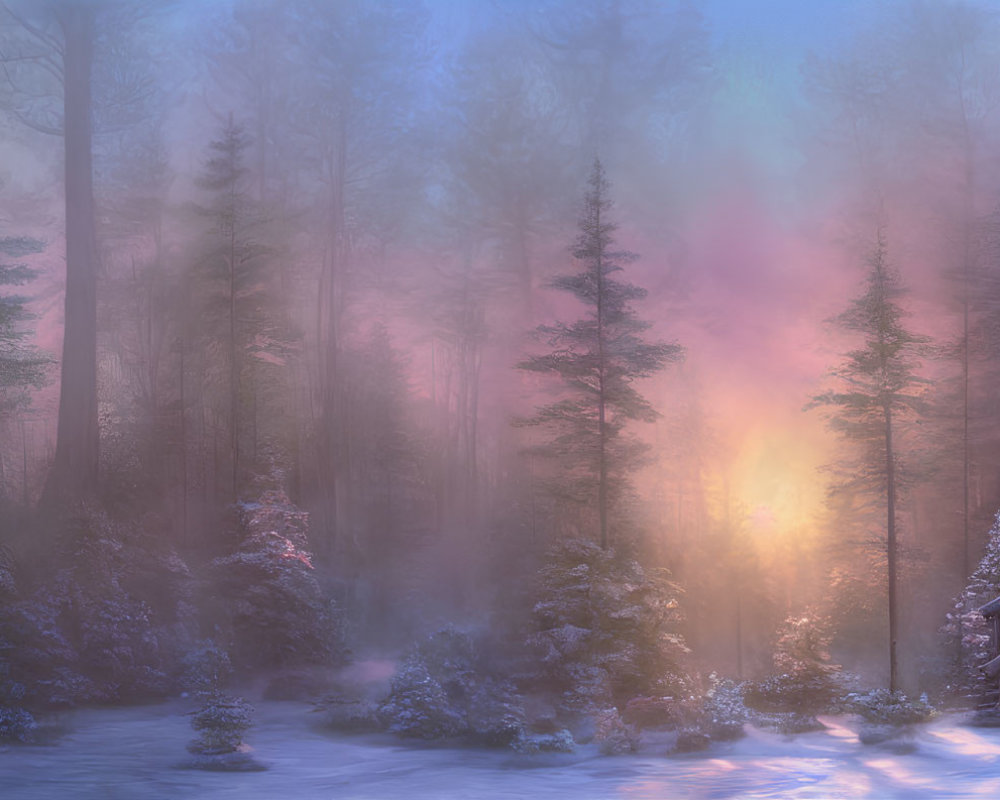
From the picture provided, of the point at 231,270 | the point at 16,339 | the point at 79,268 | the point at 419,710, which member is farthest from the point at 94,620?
the point at 231,270

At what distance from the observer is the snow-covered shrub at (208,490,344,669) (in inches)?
547

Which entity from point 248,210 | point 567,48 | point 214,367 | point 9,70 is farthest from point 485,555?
point 9,70

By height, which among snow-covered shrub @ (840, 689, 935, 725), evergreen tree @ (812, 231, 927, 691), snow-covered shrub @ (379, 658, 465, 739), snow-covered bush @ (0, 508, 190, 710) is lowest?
snow-covered shrub @ (840, 689, 935, 725)

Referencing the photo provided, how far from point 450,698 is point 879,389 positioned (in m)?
9.16

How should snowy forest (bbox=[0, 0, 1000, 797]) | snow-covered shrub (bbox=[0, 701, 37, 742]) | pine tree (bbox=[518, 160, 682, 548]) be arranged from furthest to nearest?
pine tree (bbox=[518, 160, 682, 548]) < snowy forest (bbox=[0, 0, 1000, 797]) < snow-covered shrub (bbox=[0, 701, 37, 742])

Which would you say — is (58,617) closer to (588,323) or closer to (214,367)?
(214,367)

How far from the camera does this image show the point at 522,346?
63.2 ft

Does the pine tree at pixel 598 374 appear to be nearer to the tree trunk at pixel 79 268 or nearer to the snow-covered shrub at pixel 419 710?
the snow-covered shrub at pixel 419 710

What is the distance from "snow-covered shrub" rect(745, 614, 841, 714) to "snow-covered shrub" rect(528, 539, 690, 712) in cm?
143

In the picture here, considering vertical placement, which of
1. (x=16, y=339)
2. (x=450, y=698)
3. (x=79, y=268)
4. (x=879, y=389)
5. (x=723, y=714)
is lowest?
(x=723, y=714)

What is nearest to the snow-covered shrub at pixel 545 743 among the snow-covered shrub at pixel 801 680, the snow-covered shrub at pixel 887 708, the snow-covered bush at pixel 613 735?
the snow-covered bush at pixel 613 735

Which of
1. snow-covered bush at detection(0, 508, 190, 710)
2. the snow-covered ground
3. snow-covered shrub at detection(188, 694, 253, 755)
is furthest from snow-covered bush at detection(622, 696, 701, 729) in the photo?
snow-covered bush at detection(0, 508, 190, 710)

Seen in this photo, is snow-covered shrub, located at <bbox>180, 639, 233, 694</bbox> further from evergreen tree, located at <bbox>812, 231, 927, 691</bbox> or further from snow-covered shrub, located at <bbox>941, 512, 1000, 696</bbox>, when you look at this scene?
snow-covered shrub, located at <bbox>941, 512, 1000, 696</bbox>

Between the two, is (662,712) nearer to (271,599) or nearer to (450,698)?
(450,698)
